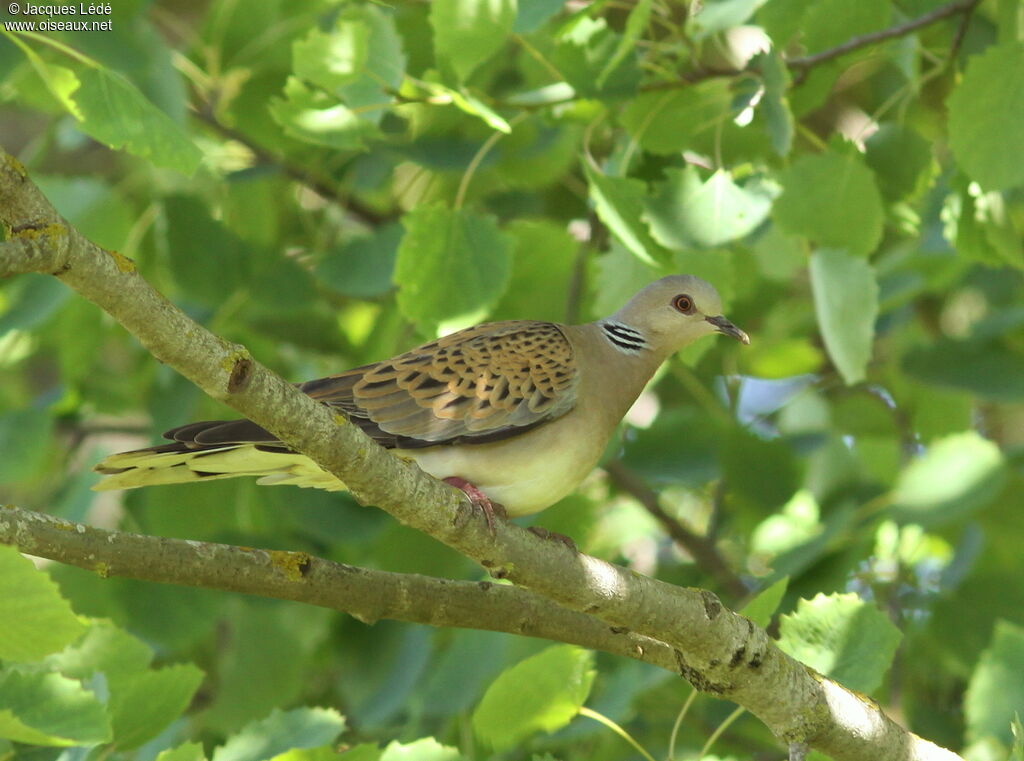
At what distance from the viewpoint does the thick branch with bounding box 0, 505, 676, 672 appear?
206cm

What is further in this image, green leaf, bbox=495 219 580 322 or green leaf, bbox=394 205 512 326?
green leaf, bbox=495 219 580 322

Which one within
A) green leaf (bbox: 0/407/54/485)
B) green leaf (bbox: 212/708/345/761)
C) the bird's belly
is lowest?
green leaf (bbox: 0/407/54/485)

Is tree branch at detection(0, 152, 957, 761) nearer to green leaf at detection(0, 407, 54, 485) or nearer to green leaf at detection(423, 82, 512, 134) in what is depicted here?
green leaf at detection(423, 82, 512, 134)

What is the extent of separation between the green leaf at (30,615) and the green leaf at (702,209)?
1619 millimetres

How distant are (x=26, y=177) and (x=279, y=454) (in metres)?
1.09

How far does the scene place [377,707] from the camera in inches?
139

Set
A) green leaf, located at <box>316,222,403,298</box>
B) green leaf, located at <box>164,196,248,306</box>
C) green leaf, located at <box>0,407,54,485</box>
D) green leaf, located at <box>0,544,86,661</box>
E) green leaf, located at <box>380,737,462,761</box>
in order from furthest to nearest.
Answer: green leaf, located at <box>164,196,248,306</box>
green leaf, located at <box>0,407,54,485</box>
green leaf, located at <box>316,222,403,298</box>
green leaf, located at <box>380,737,462,761</box>
green leaf, located at <box>0,544,86,661</box>

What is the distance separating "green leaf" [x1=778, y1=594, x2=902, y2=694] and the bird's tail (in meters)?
0.99

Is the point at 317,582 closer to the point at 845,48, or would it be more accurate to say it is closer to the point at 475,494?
the point at 475,494

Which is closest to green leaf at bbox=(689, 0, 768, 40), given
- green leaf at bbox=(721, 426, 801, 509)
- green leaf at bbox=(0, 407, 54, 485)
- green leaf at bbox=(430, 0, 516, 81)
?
green leaf at bbox=(430, 0, 516, 81)

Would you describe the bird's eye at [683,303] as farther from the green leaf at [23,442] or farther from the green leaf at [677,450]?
the green leaf at [23,442]

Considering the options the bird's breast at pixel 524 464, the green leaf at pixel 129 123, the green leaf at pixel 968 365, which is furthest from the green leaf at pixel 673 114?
the green leaf at pixel 968 365

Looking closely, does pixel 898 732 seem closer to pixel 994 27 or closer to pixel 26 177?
pixel 26 177

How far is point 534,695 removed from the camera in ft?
7.91
